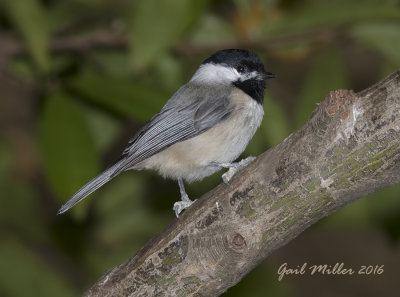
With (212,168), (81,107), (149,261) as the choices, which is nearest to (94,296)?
(149,261)

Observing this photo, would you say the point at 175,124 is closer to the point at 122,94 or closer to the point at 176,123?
the point at 176,123

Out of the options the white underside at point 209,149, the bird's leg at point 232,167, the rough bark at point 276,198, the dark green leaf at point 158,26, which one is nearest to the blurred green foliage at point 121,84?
the dark green leaf at point 158,26

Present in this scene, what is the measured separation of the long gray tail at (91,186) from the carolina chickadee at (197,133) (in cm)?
3

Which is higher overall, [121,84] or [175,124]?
[121,84]

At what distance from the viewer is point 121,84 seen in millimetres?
2914

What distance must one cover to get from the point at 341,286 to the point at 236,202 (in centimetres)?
389

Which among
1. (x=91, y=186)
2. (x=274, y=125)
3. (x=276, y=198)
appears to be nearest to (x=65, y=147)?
(x=91, y=186)

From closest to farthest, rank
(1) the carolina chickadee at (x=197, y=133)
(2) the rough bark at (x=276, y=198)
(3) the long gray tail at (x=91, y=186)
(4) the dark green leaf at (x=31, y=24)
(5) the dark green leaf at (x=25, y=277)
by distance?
(2) the rough bark at (x=276, y=198) → (3) the long gray tail at (x=91, y=186) → (4) the dark green leaf at (x=31, y=24) → (1) the carolina chickadee at (x=197, y=133) → (5) the dark green leaf at (x=25, y=277)

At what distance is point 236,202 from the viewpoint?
193 cm

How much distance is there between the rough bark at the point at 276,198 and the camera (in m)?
1.67

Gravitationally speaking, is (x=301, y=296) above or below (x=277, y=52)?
below

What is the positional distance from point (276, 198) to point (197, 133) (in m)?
1.07

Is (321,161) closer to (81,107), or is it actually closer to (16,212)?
(81,107)

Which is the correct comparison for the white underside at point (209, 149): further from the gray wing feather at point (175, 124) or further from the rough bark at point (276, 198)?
the rough bark at point (276, 198)
